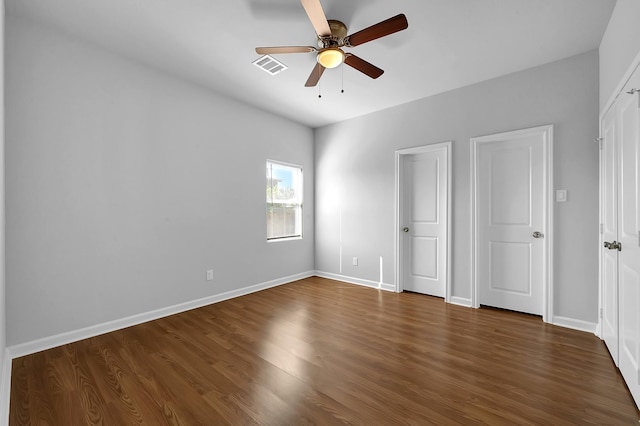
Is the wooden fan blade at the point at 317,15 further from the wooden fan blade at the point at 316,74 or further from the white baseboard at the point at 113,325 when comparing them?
the white baseboard at the point at 113,325

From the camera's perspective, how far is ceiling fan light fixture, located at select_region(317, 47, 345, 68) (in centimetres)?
232

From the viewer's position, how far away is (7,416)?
167cm

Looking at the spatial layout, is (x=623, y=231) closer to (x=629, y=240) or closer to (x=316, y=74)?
(x=629, y=240)

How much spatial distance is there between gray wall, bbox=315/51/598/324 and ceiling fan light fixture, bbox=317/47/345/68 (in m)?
2.10

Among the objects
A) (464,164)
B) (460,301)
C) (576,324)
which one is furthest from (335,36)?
(576,324)

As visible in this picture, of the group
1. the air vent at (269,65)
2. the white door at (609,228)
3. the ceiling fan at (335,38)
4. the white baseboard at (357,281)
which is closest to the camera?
the ceiling fan at (335,38)

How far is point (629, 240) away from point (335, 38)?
8.46 ft

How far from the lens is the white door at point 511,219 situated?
128 inches

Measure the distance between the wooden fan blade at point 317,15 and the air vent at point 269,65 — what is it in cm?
97

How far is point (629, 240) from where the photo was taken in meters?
1.92

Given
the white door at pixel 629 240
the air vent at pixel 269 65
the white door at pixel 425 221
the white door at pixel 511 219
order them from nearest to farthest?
the white door at pixel 629 240, the air vent at pixel 269 65, the white door at pixel 511 219, the white door at pixel 425 221

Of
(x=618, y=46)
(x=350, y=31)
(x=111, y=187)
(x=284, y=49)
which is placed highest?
(x=350, y=31)

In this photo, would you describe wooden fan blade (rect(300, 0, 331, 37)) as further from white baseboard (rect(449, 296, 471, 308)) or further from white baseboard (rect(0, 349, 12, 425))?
white baseboard (rect(449, 296, 471, 308))

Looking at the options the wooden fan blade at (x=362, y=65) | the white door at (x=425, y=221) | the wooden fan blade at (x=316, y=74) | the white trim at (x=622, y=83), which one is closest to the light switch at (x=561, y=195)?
the white trim at (x=622, y=83)
